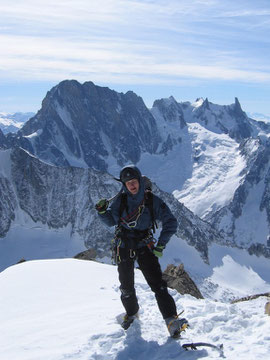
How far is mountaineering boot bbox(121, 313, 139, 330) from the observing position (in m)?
9.58

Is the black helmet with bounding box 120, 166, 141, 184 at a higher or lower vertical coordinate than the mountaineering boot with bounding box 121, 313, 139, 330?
higher

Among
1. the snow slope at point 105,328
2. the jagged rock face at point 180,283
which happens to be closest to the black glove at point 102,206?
the snow slope at point 105,328

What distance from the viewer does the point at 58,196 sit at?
441 ft

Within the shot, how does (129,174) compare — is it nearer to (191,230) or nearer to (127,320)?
(127,320)

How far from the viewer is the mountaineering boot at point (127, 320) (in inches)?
377

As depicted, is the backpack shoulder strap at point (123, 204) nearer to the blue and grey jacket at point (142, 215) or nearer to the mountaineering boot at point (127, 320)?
the blue and grey jacket at point (142, 215)

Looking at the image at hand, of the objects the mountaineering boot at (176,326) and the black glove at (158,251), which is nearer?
the mountaineering boot at (176,326)

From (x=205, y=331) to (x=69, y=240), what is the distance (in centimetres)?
11815

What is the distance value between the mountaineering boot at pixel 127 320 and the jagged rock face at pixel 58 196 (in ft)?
371

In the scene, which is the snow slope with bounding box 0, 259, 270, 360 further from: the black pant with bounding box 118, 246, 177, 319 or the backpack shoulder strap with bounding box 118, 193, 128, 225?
the backpack shoulder strap with bounding box 118, 193, 128, 225

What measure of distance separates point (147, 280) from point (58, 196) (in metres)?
128

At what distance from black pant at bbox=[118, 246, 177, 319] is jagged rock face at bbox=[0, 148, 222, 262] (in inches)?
4449

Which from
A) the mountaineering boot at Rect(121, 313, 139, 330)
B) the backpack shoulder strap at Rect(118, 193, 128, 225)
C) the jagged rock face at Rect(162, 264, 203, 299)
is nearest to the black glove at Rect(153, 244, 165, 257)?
the backpack shoulder strap at Rect(118, 193, 128, 225)

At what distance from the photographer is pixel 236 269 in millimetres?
141000
